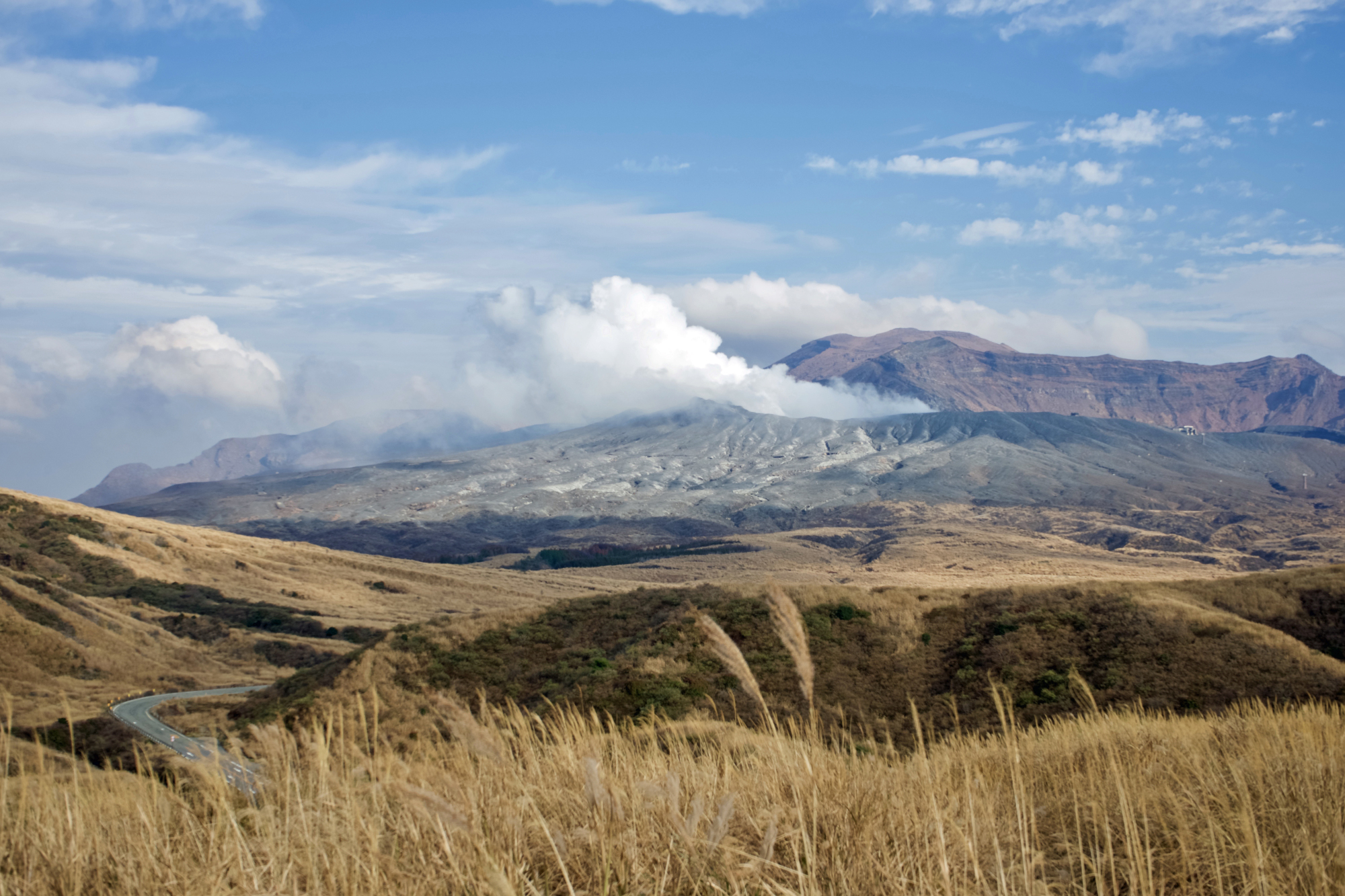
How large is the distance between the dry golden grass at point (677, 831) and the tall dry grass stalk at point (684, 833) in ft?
0.06

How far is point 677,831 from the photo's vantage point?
3.27 m

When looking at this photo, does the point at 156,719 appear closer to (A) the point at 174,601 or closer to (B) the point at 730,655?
(B) the point at 730,655

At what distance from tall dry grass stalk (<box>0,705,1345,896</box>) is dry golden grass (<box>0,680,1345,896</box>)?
2cm

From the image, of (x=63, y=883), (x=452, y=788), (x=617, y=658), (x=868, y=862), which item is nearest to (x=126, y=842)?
(x=63, y=883)

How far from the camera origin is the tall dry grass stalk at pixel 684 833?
3328 millimetres

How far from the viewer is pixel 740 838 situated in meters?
4.10

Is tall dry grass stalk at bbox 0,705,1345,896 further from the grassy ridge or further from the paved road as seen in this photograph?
the paved road

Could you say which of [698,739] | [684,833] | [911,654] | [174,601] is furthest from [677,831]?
[174,601]

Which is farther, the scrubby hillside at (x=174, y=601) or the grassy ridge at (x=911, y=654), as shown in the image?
the scrubby hillside at (x=174, y=601)

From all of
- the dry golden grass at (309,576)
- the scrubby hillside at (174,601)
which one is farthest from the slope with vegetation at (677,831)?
the dry golden grass at (309,576)

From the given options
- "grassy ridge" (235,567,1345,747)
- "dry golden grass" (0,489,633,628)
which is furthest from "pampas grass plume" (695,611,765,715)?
"dry golden grass" (0,489,633,628)

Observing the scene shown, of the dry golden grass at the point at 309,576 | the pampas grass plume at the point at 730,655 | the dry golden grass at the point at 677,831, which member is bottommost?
the dry golden grass at the point at 309,576

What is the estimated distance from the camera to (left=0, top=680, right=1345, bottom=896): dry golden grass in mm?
3336

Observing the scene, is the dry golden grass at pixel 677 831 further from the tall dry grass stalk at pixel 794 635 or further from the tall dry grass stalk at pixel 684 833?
the tall dry grass stalk at pixel 794 635
